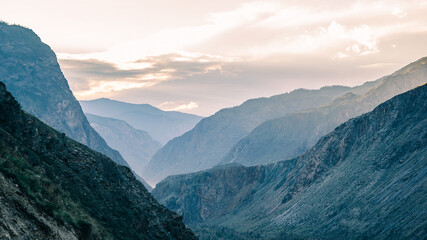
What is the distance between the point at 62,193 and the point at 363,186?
12255 centimetres

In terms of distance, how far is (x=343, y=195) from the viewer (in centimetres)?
14512

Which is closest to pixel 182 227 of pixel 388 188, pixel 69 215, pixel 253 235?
pixel 69 215

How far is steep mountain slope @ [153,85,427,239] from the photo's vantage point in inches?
4353

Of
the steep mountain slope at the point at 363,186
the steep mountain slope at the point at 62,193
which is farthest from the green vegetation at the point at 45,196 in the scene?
the steep mountain slope at the point at 363,186

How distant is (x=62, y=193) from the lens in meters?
31.7

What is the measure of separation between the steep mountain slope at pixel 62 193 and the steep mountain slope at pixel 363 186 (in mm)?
61917

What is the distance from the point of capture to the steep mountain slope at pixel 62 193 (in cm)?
2256

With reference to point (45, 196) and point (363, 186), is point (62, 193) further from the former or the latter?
point (363, 186)

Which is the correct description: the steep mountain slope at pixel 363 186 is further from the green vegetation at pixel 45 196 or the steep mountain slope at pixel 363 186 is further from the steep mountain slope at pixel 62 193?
the green vegetation at pixel 45 196

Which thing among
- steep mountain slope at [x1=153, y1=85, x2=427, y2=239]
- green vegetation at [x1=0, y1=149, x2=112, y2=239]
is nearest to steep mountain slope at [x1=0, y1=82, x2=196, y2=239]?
green vegetation at [x1=0, y1=149, x2=112, y2=239]

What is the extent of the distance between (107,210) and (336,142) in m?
157

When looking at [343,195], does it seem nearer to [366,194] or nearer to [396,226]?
[366,194]

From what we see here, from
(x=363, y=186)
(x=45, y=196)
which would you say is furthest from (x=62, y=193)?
(x=363, y=186)

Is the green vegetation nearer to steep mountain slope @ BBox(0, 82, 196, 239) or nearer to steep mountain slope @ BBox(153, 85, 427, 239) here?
steep mountain slope @ BBox(0, 82, 196, 239)
